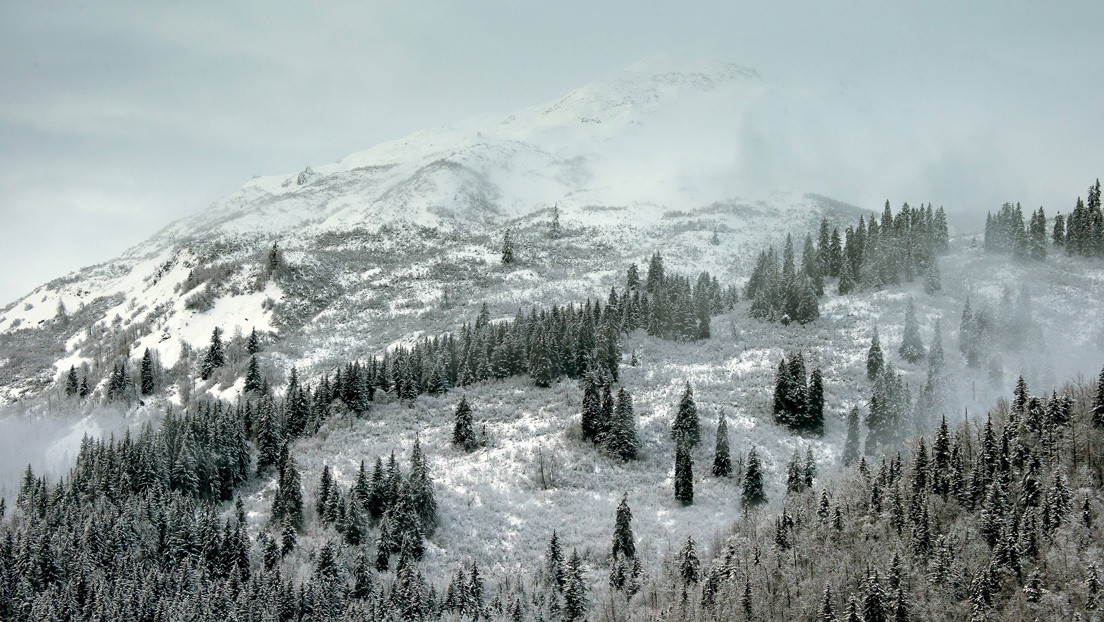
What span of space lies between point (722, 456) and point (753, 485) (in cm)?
686

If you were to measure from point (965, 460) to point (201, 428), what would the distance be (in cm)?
9116

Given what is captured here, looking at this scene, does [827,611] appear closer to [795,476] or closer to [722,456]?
[795,476]

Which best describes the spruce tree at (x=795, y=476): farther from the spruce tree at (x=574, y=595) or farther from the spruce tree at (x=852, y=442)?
the spruce tree at (x=574, y=595)

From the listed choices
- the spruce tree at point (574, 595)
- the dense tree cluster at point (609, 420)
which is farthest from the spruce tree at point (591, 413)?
the spruce tree at point (574, 595)

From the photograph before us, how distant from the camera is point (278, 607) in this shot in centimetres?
7538

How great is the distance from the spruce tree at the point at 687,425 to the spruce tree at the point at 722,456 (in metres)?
4.30

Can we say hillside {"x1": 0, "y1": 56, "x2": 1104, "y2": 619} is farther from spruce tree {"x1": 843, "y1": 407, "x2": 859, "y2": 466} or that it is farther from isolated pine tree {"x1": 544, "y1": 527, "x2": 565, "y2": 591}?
isolated pine tree {"x1": 544, "y1": 527, "x2": 565, "y2": 591}

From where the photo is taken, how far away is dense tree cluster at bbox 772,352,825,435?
99.1 meters

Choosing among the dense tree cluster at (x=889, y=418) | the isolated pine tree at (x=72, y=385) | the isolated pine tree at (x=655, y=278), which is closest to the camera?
the dense tree cluster at (x=889, y=418)

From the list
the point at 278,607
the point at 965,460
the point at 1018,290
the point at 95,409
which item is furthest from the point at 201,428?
the point at 1018,290

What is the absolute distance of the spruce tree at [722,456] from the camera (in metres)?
91.1

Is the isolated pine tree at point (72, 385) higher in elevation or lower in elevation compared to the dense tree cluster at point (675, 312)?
lower

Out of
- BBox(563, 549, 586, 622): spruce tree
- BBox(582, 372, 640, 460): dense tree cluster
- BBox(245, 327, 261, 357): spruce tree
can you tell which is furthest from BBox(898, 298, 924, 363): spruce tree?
BBox(245, 327, 261, 357): spruce tree

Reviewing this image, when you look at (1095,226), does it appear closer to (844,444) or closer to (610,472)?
(844,444)
